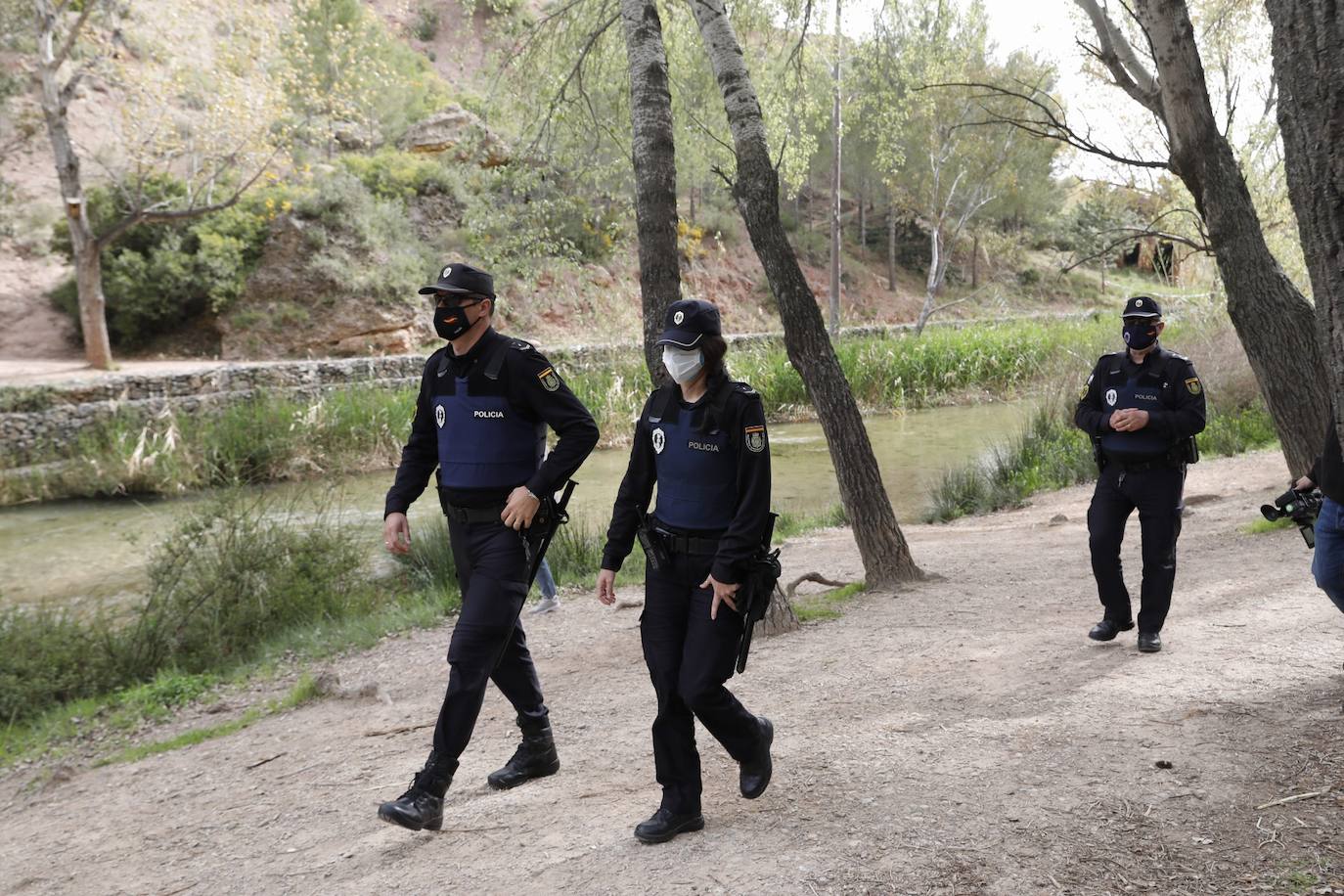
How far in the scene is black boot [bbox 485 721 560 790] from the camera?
404cm

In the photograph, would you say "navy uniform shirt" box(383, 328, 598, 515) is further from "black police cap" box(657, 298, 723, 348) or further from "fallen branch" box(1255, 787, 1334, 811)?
"fallen branch" box(1255, 787, 1334, 811)

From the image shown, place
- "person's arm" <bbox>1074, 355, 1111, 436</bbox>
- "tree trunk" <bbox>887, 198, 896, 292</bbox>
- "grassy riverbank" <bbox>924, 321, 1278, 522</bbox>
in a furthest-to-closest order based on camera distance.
A: 1. "tree trunk" <bbox>887, 198, 896, 292</bbox>
2. "grassy riverbank" <bbox>924, 321, 1278, 522</bbox>
3. "person's arm" <bbox>1074, 355, 1111, 436</bbox>

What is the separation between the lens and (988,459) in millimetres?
14469

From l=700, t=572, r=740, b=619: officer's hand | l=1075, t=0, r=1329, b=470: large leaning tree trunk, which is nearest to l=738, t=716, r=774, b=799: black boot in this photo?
l=700, t=572, r=740, b=619: officer's hand

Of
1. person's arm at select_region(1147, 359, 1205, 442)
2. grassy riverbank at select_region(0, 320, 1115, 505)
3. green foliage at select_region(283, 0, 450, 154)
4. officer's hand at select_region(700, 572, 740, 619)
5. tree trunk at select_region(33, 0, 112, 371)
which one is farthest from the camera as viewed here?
green foliage at select_region(283, 0, 450, 154)

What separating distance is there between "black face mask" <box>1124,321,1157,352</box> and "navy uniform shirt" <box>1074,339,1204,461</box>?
80mm

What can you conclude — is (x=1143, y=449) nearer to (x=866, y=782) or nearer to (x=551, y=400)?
(x=866, y=782)

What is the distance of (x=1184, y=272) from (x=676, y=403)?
2900cm

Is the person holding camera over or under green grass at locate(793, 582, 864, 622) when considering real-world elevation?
over

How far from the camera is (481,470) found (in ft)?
12.2

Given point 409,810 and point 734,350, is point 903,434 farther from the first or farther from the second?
point 409,810

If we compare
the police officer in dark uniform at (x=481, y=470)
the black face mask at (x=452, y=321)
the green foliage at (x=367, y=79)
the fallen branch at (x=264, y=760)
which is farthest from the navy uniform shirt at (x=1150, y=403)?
the green foliage at (x=367, y=79)

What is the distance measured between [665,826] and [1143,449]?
3092 mm

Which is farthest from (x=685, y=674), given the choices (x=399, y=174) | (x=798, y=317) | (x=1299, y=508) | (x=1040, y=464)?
(x=399, y=174)
